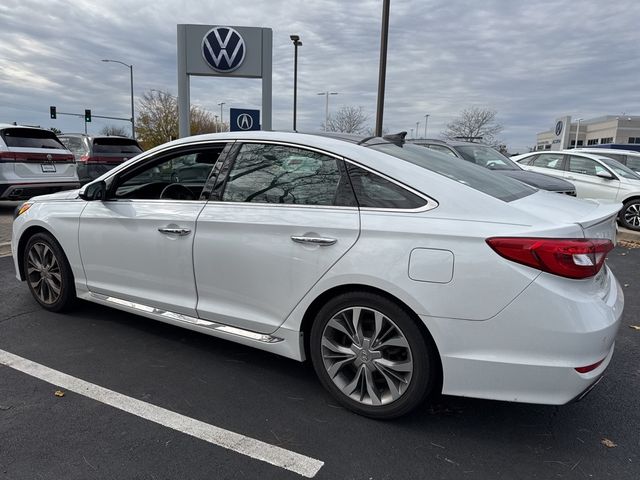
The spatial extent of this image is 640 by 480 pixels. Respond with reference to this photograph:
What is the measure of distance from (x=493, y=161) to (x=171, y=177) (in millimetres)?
7062

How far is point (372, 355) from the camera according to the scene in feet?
8.45

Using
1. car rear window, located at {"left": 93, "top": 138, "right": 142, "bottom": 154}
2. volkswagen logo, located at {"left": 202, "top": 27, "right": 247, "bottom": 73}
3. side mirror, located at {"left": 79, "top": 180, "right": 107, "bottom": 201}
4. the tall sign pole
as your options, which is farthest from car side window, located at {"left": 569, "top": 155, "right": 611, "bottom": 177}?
car rear window, located at {"left": 93, "top": 138, "right": 142, "bottom": 154}

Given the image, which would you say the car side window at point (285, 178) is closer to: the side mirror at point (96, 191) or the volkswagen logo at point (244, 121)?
the side mirror at point (96, 191)

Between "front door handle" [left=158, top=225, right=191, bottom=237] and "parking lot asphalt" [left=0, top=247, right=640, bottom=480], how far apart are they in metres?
0.91

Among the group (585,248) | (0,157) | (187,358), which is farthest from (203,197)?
(0,157)

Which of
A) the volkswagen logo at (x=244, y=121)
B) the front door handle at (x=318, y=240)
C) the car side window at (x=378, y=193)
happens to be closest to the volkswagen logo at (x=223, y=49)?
the volkswagen logo at (x=244, y=121)

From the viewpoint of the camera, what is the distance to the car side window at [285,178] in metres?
2.74

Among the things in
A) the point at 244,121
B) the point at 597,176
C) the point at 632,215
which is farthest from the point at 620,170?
the point at 244,121

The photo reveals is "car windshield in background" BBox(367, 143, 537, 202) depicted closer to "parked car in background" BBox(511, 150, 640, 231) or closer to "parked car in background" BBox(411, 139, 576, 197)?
"parked car in background" BBox(411, 139, 576, 197)

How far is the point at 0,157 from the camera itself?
29.5 feet

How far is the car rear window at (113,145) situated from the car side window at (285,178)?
36.4ft

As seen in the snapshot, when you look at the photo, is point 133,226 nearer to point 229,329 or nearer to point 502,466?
point 229,329

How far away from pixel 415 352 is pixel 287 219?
39.9 inches

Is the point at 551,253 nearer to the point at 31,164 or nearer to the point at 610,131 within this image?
the point at 31,164
